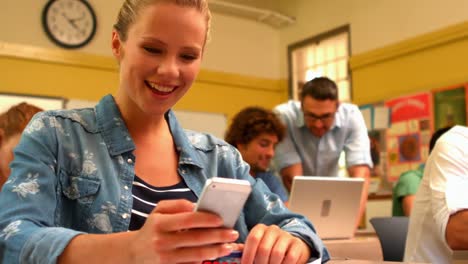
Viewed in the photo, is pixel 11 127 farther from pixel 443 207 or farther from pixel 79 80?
pixel 79 80

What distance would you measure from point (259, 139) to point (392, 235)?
99cm

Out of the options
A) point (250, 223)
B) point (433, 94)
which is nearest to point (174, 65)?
point (250, 223)

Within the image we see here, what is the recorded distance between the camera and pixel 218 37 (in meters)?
6.54

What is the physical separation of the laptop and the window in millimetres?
3372

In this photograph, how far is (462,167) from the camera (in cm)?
165

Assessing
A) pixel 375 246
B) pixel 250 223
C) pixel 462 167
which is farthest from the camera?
pixel 375 246

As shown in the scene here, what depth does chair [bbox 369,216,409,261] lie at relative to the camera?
2.04 metres

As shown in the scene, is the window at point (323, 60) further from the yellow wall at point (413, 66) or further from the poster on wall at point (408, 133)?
the poster on wall at point (408, 133)

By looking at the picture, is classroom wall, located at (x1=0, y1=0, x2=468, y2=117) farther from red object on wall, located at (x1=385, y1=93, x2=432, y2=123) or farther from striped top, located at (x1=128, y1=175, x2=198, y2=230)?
striped top, located at (x1=128, y1=175, x2=198, y2=230)

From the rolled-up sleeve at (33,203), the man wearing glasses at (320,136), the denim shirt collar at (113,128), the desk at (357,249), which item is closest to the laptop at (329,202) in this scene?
the desk at (357,249)

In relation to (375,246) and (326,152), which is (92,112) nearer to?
(375,246)

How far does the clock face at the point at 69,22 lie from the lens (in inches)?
216

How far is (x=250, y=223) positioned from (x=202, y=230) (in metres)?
0.41

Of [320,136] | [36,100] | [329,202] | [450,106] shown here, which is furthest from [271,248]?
[36,100]
